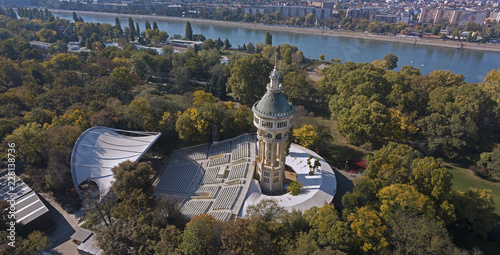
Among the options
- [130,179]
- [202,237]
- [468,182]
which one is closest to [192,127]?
[130,179]

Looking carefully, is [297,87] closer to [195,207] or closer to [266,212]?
[195,207]

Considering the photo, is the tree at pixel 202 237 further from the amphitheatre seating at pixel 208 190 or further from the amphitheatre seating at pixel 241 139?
the amphitheatre seating at pixel 241 139

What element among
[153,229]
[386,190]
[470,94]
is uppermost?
[470,94]

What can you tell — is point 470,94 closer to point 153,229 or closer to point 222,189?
point 222,189

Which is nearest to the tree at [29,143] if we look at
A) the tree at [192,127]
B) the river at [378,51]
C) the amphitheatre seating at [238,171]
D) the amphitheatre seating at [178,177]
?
the amphitheatre seating at [178,177]

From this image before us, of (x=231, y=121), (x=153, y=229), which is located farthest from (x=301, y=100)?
(x=153, y=229)

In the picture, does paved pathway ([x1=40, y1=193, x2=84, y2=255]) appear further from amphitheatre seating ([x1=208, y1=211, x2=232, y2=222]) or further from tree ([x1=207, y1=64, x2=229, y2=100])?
tree ([x1=207, y1=64, x2=229, y2=100])
